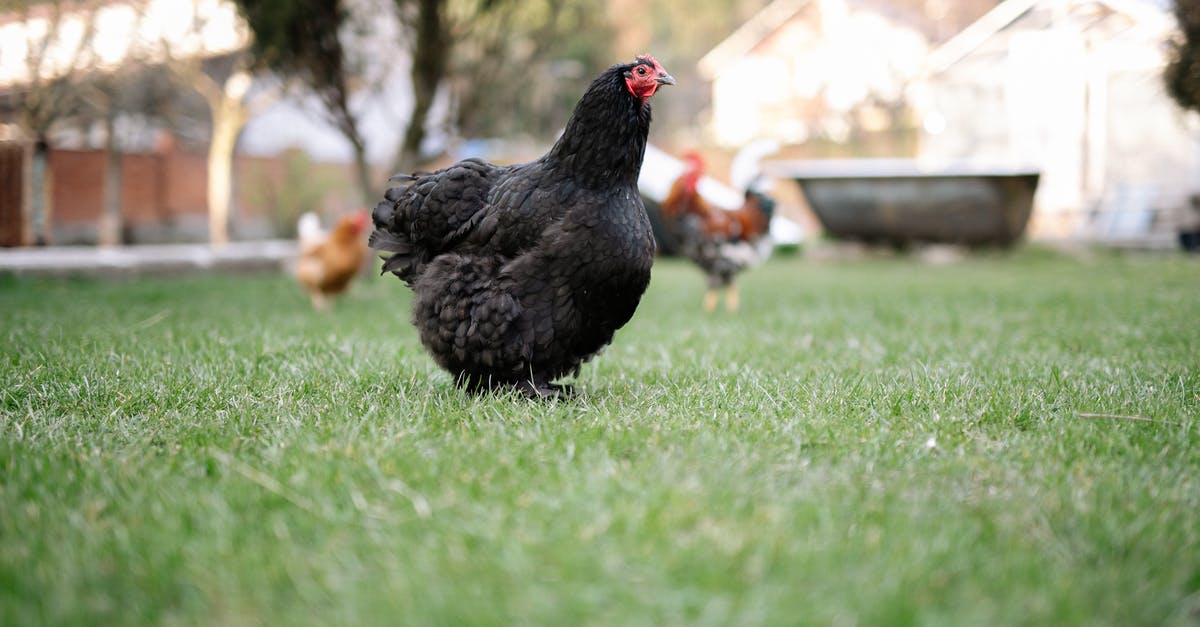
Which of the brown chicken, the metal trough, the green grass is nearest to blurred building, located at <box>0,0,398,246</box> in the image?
the brown chicken

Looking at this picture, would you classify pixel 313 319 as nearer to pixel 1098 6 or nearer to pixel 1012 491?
pixel 1012 491

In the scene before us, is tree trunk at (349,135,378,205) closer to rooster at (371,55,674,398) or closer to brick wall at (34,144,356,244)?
rooster at (371,55,674,398)

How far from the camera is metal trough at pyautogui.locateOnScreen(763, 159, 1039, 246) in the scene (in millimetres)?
12758

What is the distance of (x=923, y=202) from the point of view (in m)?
13.4

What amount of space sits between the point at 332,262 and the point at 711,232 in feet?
11.2

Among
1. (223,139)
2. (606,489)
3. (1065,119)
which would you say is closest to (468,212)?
(606,489)

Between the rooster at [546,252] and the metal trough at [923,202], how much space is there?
1042 cm

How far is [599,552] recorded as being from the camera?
2004 millimetres

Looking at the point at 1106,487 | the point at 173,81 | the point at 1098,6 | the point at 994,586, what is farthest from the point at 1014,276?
the point at 173,81

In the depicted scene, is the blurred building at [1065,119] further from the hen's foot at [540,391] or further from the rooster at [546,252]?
the hen's foot at [540,391]

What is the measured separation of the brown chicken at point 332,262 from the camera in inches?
312

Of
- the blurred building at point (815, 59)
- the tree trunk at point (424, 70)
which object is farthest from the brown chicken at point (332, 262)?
the blurred building at point (815, 59)

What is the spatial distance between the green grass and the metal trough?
8.28m

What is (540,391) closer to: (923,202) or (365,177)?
(365,177)
